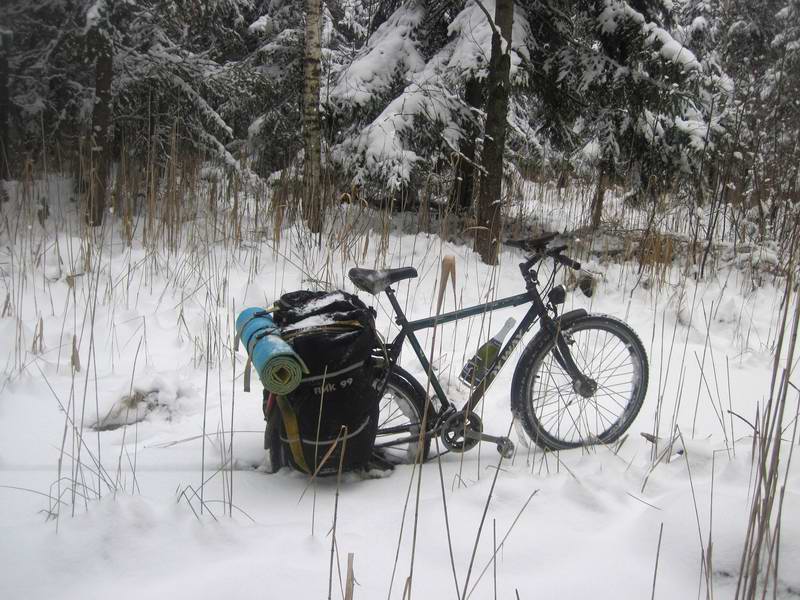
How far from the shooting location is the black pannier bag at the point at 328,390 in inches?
79.8

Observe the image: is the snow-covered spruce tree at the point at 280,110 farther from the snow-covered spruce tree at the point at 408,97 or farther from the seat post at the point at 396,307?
the seat post at the point at 396,307

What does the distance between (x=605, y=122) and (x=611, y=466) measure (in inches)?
170

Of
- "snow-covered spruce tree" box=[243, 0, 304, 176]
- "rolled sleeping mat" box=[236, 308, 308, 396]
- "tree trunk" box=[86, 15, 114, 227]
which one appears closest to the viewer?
"rolled sleeping mat" box=[236, 308, 308, 396]

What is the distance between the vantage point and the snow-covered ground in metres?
1.54

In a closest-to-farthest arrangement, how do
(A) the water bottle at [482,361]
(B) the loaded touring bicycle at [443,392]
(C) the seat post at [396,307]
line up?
(B) the loaded touring bicycle at [443,392] < (C) the seat post at [396,307] < (A) the water bottle at [482,361]

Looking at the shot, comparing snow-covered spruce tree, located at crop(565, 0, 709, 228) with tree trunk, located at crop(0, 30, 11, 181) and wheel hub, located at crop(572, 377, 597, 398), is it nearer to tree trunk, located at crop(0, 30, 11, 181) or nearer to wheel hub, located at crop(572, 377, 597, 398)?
wheel hub, located at crop(572, 377, 597, 398)

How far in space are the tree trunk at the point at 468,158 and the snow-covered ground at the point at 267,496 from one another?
2604 millimetres

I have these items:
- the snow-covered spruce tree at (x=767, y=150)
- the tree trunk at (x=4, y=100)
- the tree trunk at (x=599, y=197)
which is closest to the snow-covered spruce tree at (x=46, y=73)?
the tree trunk at (x=4, y=100)

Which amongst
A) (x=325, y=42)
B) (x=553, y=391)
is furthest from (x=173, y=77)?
(x=325, y=42)

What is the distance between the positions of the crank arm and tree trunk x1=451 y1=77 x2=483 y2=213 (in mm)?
3158

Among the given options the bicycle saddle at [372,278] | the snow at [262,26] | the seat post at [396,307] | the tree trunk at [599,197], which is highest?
the snow at [262,26]

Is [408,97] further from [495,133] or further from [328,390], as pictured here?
[328,390]

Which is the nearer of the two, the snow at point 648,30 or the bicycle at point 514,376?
the bicycle at point 514,376

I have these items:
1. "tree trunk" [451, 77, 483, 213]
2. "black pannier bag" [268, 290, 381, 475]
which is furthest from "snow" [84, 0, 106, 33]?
"black pannier bag" [268, 290, 381, 475]
